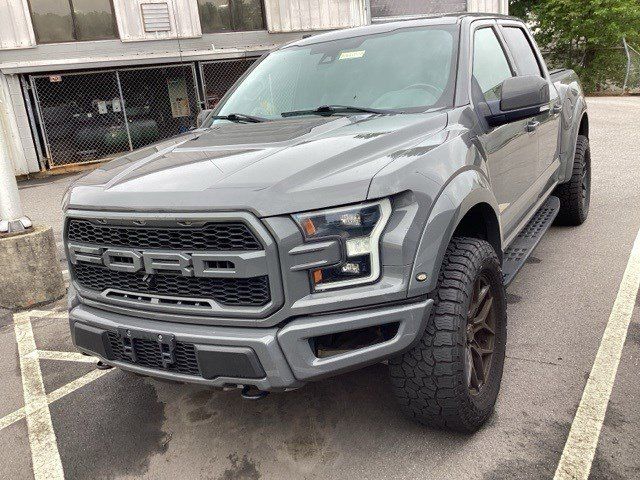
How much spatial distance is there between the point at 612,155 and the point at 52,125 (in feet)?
39.8

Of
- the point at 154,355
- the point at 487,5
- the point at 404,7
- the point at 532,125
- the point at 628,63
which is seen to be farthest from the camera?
the point at 628,63

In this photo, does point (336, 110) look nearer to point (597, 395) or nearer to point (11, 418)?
point (597, 395)

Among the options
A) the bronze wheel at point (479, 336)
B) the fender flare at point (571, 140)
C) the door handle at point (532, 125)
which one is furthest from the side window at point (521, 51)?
the bronze wheel at point (479, 336)

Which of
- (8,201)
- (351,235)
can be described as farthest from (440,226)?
(8,201)

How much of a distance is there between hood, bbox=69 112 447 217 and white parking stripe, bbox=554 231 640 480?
1.46 metres

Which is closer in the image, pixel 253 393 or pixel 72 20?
pixel 253 393

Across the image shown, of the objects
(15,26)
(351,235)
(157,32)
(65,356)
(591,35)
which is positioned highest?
(15,26)

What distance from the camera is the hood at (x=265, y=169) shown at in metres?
2.16

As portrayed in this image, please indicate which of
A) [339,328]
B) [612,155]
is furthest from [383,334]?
[612,155]

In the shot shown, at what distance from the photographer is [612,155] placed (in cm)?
957

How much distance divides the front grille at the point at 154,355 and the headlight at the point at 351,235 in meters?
0.59

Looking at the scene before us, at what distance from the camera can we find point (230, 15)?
15.4 meters

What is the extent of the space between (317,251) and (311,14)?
600 inches

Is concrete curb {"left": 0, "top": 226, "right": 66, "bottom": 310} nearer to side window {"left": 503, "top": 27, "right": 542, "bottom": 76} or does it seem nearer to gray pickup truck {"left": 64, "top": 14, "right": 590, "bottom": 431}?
gray pickup truck {"left": 64, "top": 14, "right": 590, "bottom": 431}
